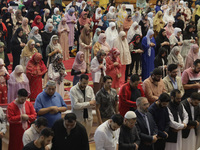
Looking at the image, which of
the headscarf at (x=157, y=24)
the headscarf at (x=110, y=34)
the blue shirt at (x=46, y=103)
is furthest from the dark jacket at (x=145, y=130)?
the headscarf at (x=157, y=24)

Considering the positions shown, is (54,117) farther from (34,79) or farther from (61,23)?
(61,23)

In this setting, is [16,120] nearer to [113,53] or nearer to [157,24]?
[113,53]

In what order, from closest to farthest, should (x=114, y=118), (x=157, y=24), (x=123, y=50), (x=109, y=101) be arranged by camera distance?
(x=114, y=118)
(x=109, y=101)
(x=123, y=50)
(x=157, y=24)

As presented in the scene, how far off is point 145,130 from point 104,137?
0.87 meters

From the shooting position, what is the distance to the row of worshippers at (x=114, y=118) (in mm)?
6203

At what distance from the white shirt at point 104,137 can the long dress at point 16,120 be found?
1.30 metres

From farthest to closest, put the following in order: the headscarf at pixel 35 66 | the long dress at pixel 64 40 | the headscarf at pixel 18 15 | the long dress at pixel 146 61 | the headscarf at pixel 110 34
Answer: the headscarf at pixel 18 15, the long dress at pixel 64 40, the headscarf at pixel 110 34, the long dress at pixel 146 61, the headscarf at pixel 35 66

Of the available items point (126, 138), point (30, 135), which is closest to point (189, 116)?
point (126, 138)

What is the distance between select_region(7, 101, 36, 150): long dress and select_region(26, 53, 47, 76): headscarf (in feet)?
7.95

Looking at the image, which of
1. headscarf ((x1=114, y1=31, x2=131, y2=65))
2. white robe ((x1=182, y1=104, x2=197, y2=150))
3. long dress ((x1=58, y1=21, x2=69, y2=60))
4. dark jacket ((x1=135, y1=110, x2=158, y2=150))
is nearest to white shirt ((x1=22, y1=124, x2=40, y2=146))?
dark jacket ((x1=135, y1=110, x2=158, y2=150))

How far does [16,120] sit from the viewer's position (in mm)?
7004

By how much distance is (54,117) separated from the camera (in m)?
7.18

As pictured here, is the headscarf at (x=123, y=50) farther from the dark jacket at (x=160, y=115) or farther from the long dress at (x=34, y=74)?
the dark jacket at (x=160, y=115)

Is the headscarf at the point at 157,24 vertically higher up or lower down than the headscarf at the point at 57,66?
higher up
